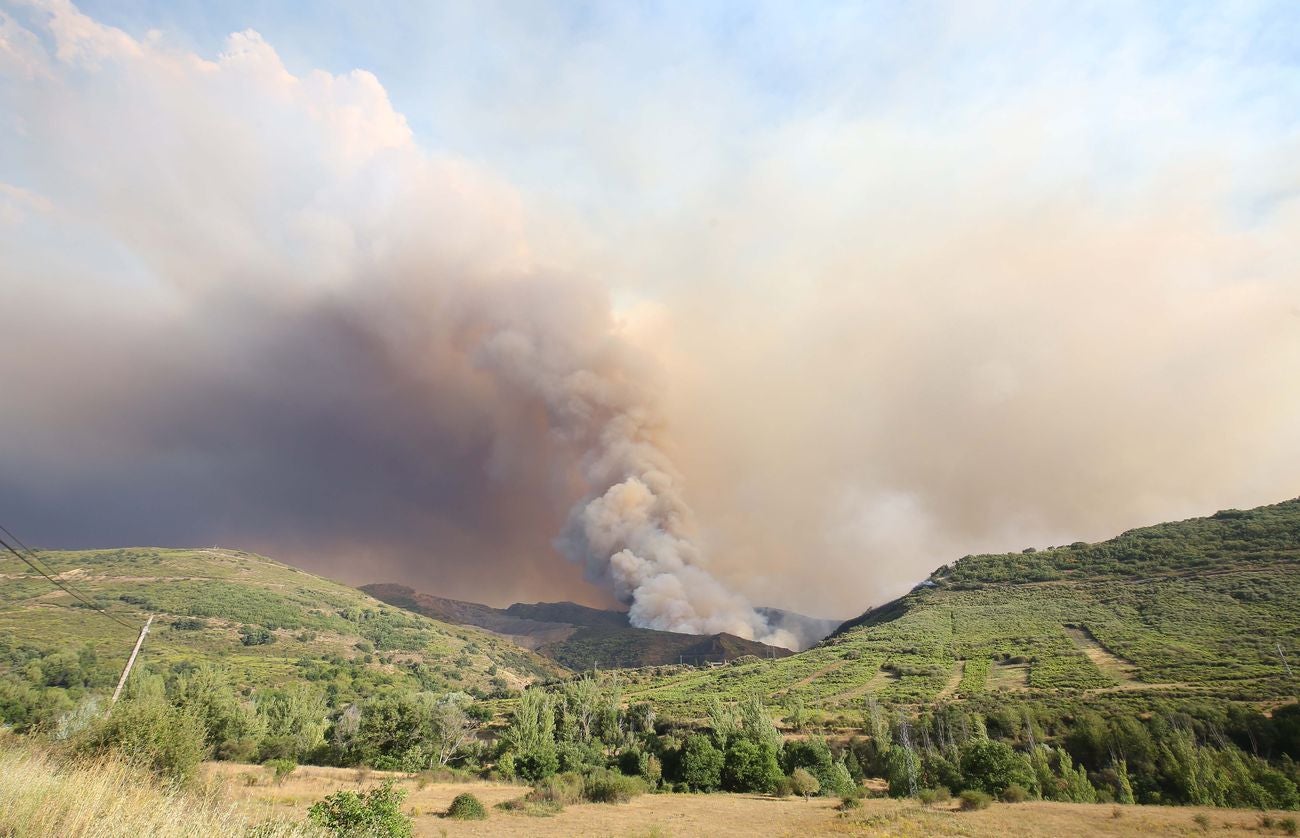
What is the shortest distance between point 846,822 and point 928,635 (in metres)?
98.7

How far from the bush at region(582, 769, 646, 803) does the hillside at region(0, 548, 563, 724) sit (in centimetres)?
5449

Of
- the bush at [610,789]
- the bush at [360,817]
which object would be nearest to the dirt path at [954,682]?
the bush at [610,789]

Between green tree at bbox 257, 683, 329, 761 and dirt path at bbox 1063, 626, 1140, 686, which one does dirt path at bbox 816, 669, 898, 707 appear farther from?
green tree at bbox 257, 683, 329, 761

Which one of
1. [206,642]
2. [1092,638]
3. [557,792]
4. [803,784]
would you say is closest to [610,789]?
[557,792]

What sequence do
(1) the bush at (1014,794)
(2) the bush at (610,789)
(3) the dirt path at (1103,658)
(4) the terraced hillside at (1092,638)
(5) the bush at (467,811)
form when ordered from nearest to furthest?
(5) the bush at (467,811) → (1) the bush at (1014,794) → (2) the bush at (610,789) → (4) the terraced hillside at (1092,638) → (3) the dirt path at (1103,658)

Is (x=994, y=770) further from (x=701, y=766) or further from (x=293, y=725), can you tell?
(x=293, y=725)

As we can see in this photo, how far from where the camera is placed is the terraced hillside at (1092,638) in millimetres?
62219

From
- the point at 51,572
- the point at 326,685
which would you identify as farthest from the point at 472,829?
the point at 51,572

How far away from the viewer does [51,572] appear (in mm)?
168250

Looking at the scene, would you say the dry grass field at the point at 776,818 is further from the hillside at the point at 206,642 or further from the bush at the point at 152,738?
the hillside at the point at 206,642

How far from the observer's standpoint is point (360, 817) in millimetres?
14297

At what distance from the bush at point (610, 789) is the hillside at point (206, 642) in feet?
179

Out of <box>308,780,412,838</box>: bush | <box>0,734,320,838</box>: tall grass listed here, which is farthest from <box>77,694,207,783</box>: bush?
<box>0,734,320,838</box>: tall grass

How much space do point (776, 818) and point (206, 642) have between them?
15686 cm
